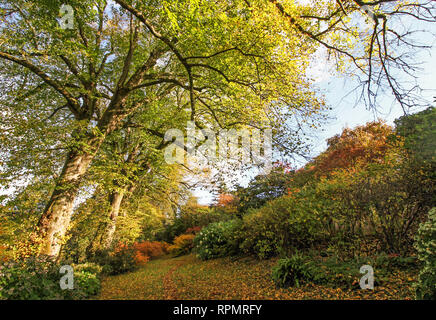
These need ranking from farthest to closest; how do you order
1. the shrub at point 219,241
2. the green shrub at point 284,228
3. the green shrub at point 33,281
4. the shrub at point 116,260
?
the shrub at point 116,260 < the shrub at point 219,241 < the green shrub at point 284,228 < the green shrub at point 33,281

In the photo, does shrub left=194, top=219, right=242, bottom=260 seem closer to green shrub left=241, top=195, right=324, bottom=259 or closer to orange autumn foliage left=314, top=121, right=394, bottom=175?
green shrub left=241, top=195, right=324, bottom=259

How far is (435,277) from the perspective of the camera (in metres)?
3.10

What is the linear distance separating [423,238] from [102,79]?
1153 cm

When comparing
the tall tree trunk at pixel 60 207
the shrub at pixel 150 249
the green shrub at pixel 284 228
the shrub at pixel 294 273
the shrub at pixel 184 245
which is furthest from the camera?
the shrub at pixel 150 249

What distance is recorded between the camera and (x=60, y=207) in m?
6.39

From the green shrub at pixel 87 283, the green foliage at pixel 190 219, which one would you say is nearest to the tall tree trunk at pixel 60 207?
the green shrub at pixel 87 283

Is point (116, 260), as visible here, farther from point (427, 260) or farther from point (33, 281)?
point (427, 260)

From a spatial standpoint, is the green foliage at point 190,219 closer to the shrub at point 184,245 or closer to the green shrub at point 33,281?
the shrub at point 184,245

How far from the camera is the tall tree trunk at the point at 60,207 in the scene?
6.07 meters

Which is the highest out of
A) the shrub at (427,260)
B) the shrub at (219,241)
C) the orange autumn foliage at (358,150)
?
Answer: the orange autumn foliage at (358,150)

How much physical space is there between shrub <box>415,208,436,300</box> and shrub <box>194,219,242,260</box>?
6189mm

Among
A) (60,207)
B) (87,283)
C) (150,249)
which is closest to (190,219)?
(150,249)

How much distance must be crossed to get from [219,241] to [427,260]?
7699 mm

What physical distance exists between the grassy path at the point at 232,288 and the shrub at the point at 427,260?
1.91ft
